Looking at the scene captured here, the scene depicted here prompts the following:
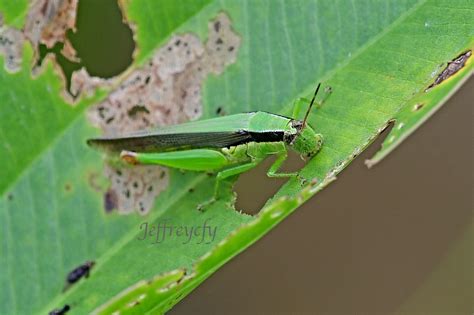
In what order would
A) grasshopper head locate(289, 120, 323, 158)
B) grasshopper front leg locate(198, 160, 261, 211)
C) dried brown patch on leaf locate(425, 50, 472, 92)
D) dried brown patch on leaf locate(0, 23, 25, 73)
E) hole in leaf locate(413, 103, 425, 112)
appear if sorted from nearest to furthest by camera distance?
hole in leaf locate(413, 103, 425, 112) < dried brown patch on leaf locate(425, 50, 472, 92) < dried brown patch on leaf locate(0, 23, 25, 73) < grasshopper head locate(289, 120, 323, 158) < grasshopper front leg locate(198, 160, 261, 211)

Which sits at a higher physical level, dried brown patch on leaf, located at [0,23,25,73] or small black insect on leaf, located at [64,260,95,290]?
dried brown patch on leaf, located at [0,23,25,73]

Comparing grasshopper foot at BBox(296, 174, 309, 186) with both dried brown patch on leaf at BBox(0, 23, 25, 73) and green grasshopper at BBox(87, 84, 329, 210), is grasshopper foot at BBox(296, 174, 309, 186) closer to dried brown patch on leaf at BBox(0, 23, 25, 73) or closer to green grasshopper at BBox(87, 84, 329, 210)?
green grasshopper at BBox(87, 84, 329, 210)

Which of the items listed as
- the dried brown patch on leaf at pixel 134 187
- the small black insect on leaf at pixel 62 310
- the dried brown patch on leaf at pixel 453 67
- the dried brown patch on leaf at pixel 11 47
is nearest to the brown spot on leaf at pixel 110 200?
the dried brown patch on leaf at pixel 134 187

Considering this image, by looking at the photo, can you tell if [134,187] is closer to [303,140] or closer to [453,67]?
[303,140]

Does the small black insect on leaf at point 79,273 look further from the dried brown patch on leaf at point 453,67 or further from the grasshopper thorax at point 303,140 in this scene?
the dried brown patch on leaf at point 453,67

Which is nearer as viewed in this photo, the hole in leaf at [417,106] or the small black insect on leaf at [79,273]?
the hole in leaf at [417,106]

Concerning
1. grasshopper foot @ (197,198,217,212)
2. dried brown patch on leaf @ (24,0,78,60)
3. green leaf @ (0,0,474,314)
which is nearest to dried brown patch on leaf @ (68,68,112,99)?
green leaf @ (0,0,474,314)
